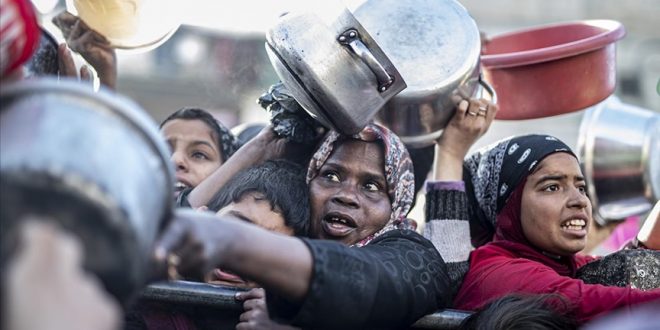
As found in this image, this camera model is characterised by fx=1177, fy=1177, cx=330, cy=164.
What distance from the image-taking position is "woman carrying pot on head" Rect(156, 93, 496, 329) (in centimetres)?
199

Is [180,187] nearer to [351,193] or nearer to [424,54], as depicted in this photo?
[351,193]

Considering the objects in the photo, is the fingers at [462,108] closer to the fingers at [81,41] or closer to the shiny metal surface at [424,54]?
the shiny metal surface at [424,54]

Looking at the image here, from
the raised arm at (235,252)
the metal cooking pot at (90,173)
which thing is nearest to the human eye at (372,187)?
the raised arm at (235,252)

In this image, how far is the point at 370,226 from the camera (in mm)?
3391

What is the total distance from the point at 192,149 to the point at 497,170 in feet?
3.70

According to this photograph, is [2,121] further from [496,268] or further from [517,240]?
[517,240]

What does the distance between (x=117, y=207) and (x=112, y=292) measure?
135mm

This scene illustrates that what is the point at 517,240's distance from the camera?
147 inches

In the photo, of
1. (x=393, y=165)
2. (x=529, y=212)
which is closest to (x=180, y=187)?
(x=393, y=165)

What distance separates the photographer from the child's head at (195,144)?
13.8ft

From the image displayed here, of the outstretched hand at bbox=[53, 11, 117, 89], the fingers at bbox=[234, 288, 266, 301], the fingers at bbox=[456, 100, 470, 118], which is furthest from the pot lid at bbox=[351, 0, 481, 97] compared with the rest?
the fingers at bbox=[234, 288, 266, 301]

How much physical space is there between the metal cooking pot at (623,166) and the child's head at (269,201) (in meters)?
1.62

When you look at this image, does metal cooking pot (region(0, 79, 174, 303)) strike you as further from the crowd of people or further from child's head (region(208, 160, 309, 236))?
child's head (region(208, 160, 309, 236))

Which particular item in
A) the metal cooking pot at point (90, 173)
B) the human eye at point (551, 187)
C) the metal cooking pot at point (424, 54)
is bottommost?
the human eye at point (551, 187)
